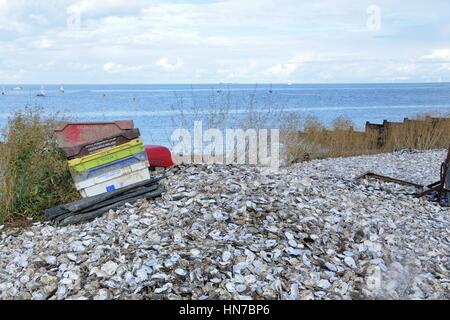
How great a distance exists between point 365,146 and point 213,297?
11633mm

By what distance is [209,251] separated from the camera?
4.21 meters

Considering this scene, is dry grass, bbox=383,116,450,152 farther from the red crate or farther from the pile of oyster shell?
the red crate

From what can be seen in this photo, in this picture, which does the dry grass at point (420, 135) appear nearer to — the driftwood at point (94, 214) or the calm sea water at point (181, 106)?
the calm sea water at point (181, 106)

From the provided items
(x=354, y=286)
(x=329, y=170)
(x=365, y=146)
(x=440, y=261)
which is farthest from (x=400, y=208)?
(x=365, y=146)

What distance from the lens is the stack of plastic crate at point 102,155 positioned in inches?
227

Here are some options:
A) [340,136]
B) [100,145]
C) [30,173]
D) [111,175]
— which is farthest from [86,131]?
[340,136]

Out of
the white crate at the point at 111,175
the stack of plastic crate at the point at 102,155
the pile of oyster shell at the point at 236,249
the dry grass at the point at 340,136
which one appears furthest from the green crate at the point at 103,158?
the dry grass at the point at 340,136

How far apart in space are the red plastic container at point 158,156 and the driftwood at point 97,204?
1066 mm

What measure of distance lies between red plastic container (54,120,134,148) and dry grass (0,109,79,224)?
0.31 m

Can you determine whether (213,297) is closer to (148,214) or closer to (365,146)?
(148,214)

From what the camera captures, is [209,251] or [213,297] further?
[209,251]

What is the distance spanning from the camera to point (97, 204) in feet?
18.1

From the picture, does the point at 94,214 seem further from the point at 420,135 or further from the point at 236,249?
the point at 420,135

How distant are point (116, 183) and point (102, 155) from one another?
328 mm
